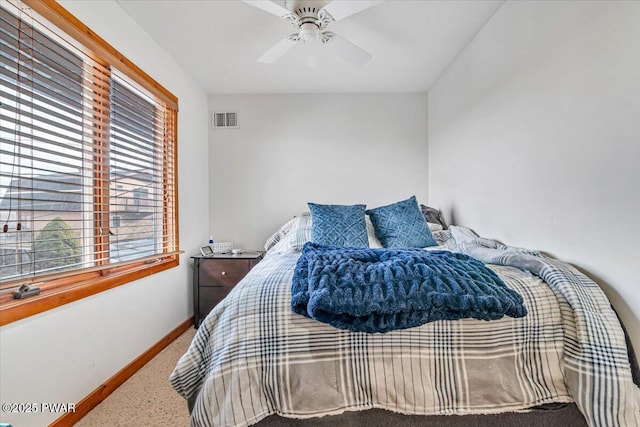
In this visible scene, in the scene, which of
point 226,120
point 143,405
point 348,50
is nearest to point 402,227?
point 348,50

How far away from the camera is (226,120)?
127 inches

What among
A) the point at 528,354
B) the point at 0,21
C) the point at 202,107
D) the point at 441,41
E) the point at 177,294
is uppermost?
the point at 441,41

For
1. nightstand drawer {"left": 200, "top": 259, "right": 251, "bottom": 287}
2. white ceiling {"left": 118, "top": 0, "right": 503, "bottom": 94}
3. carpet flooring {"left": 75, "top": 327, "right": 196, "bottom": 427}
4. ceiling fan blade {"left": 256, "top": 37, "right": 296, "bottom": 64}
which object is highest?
white ceiling {"left": 118, "top": 0, "right": 503, "bottom": 94}

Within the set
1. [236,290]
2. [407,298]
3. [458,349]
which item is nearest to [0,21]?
[236,290]

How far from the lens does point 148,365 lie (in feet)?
6.59

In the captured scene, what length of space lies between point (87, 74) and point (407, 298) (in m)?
2.01

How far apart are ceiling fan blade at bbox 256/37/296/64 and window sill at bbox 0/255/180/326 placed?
64.1 inches

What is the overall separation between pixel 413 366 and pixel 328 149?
8.22 ft

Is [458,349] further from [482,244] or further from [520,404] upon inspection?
[482,244]

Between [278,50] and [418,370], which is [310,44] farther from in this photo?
[418,370]

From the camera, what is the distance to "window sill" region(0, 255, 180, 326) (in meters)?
1.18

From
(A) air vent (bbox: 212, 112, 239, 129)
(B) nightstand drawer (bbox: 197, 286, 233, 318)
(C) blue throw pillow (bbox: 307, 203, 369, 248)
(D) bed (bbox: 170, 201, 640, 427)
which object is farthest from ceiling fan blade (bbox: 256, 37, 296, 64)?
(B) nightstand drawer (bbox: 197, 286, 233, 318)

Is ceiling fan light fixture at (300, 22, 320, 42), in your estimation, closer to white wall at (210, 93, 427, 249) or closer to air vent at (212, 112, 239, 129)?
white wall at (210, 93, 427, 249)

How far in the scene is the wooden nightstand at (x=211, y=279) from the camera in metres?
2.68
